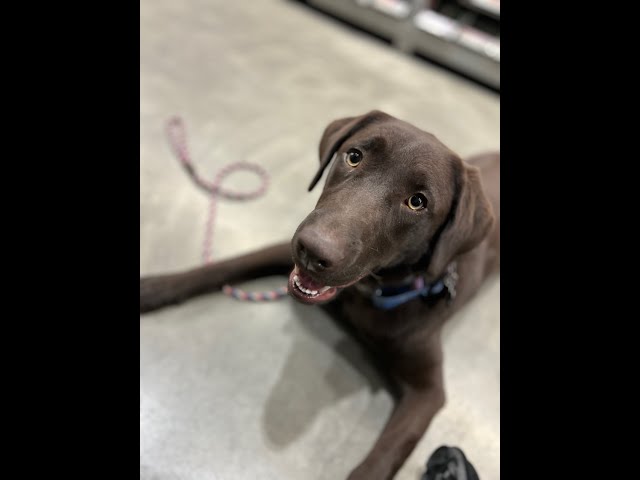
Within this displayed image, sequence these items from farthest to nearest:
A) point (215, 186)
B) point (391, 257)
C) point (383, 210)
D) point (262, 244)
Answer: point (215, 186) < point (262, 244) < point (391, 257) < point (383, 210)

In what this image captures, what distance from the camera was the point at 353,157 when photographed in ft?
3.41

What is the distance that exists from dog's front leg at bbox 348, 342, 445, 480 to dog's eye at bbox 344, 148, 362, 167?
0.68 meters

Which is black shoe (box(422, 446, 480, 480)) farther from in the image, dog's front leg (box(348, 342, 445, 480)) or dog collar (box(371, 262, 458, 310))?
dog collar (box(371, 262, 458, 310))

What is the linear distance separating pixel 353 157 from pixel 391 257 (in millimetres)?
232

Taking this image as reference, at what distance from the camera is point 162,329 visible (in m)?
1.54

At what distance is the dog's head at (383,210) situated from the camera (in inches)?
35.2

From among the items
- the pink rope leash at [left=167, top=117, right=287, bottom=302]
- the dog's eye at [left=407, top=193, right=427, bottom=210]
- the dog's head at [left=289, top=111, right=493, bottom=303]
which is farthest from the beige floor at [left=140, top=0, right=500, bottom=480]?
the dog's eye at [left=407, top=193, right=427, bottom=210]

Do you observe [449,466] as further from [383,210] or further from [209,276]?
[209,276]

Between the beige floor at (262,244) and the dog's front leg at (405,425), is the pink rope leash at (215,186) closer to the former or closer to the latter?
the beige floor at (262,244)

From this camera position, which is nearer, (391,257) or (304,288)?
(304,288)

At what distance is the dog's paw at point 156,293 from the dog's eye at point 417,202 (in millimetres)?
882

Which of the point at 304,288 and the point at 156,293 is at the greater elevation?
the point at 304,288

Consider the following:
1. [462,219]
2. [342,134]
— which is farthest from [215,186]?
[462,219]

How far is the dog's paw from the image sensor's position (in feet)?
5.03
